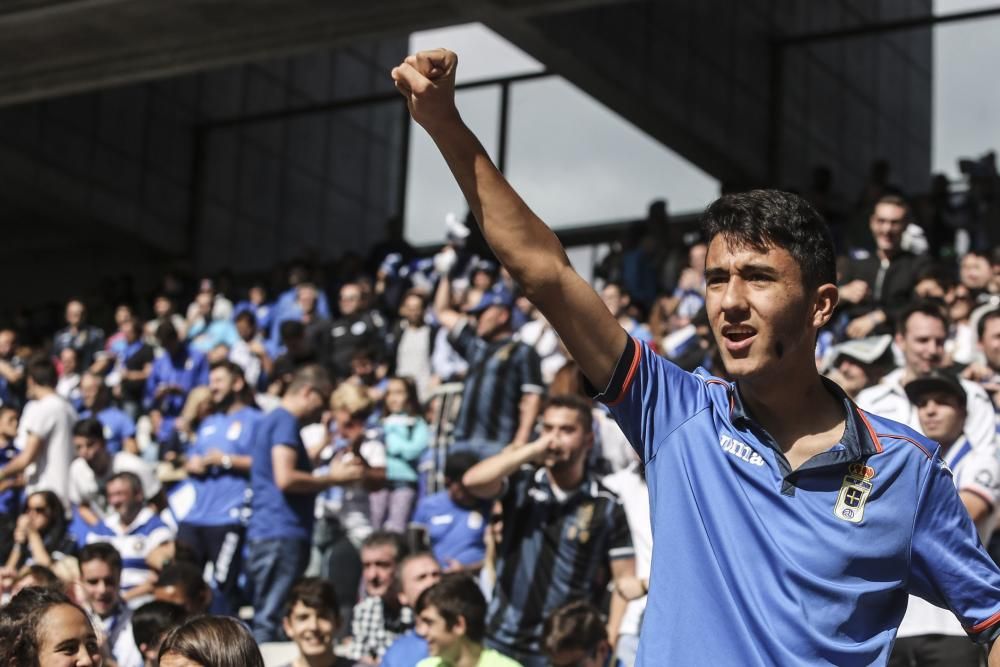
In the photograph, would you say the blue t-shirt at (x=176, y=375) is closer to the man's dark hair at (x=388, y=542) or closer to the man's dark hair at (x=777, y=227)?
the man's dark hair at (x=388, y=542)

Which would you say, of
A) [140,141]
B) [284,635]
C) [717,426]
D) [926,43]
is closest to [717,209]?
[717,426]

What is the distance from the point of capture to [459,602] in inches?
251

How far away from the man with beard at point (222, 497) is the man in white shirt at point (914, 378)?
13.7 ft

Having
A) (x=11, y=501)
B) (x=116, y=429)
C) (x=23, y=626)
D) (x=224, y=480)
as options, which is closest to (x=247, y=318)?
(x=116, y=429)

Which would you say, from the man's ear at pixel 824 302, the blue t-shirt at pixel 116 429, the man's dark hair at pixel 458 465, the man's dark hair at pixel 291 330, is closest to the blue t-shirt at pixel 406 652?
the man's dark hair at pixel 458 465

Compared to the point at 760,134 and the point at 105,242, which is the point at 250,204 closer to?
the point at 105,242

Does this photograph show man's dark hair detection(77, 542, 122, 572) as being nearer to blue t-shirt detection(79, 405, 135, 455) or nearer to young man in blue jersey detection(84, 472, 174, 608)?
young man in blue jersey detection(84, 472, 174, 608)

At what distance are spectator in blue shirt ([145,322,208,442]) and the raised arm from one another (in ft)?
37.9

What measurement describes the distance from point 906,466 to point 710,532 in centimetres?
39

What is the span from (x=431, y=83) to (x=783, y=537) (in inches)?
40.2

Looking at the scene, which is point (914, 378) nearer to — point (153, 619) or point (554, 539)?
point (554, 539)

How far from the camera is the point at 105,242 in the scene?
74.2ft

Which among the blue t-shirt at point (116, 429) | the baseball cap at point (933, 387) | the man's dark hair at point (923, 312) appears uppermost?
the man's dark hair at point (923, 312)

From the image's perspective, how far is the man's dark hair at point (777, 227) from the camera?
2756 millimetres
